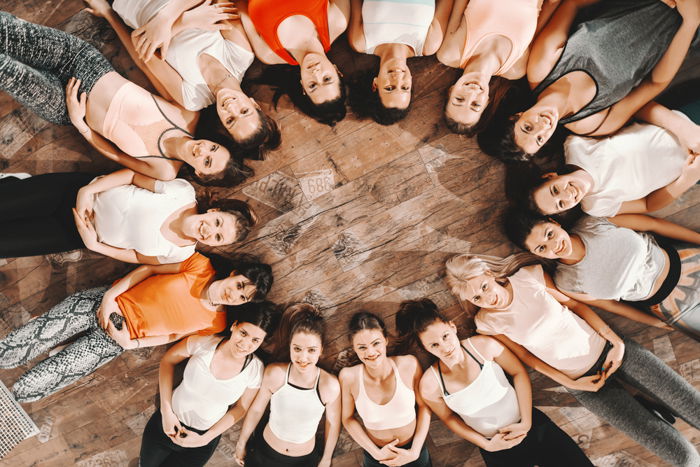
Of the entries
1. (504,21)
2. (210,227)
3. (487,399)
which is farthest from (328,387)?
(504,21)

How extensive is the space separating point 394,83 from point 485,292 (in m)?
1.49

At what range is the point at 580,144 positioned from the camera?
253 cm

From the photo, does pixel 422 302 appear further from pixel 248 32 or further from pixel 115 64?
pixel 115 64

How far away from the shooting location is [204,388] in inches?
110

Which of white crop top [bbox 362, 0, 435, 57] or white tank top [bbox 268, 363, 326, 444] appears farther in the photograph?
white tank top [bbox 268, 363, 326, 444]

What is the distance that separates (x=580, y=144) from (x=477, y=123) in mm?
691

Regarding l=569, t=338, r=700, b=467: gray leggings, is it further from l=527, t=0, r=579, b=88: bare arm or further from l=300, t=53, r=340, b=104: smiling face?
l=300, t=53, r=340, b=104: smiling face

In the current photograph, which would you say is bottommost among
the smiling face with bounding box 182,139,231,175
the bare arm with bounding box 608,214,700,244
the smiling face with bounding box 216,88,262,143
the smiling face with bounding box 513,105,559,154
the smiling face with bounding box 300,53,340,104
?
the bare arm with bounding box 608,214,700,244

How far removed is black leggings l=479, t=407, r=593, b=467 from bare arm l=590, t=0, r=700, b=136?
2123 millimetres

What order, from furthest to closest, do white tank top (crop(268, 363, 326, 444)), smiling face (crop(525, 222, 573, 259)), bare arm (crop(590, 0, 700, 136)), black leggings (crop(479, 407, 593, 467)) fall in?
white tank top (crop(268, 363, 326, 444)) < black leggings (crop(479, 407, 593, 467)) < smiling face (crop(525, 222, 573, 259)) < bare arm (crop(590, 0, 700, 136))

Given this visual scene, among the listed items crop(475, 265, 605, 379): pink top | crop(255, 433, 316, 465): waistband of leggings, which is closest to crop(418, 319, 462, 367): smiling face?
crop(475, 265, 605, 379): pink top

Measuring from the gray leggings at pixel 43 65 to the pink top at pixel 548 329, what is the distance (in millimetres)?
3200

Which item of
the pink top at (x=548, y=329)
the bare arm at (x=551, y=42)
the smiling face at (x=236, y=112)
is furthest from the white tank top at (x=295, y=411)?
the bare arm at (x=551, y=42)

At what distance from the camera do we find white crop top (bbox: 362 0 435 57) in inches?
92.5
